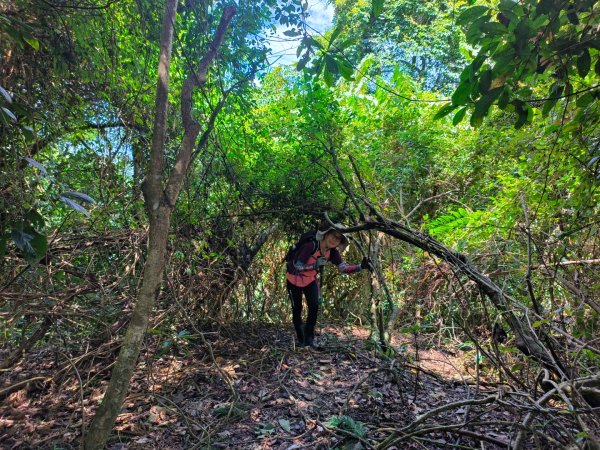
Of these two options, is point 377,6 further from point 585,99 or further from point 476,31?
point 585,99

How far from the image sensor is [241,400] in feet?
10.7

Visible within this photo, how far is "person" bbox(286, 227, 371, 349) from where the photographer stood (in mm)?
4328

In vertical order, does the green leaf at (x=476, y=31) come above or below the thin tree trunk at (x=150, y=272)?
above

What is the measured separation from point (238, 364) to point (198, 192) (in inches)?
75.2

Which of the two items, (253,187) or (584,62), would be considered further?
(253,187)

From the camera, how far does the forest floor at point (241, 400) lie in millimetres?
2641

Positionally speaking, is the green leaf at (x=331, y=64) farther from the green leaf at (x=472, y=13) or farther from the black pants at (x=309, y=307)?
the black pants at (x=309, y=307)

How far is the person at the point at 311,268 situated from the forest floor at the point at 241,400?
0.37 meters

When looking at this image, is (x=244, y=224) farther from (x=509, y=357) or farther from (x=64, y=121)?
(x=509, y=357)

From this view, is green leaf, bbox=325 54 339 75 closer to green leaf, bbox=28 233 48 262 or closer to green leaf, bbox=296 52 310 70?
green leaf, bbox=296 52 310 70

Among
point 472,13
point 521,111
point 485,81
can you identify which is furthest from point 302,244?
point 472,13

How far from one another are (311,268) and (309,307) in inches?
19.0

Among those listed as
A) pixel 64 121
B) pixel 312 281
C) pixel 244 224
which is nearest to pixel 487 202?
pixel 312 281

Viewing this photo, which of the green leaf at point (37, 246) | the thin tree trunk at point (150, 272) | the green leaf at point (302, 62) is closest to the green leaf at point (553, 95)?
the green leaf at point (302, 62)
